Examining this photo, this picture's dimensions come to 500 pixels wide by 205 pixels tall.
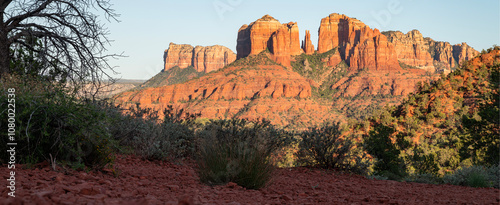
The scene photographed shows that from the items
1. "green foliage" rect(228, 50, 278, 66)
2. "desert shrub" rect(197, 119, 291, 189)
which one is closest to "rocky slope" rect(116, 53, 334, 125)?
"green foliage" rect(228, 50, 278, 66)

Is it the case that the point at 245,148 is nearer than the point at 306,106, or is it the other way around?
the point at 245,148

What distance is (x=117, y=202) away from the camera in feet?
8.79

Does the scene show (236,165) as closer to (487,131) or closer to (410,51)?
(487,131)

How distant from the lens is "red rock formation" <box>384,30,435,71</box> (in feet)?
502

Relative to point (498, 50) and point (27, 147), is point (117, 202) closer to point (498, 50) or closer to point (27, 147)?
point (27, 147)

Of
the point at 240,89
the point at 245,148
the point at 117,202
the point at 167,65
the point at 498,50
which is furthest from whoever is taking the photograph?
the point at 167,65

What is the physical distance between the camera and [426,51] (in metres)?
161

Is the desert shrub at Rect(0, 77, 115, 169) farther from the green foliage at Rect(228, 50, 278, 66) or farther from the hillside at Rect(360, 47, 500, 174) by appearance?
the green foliage at Rect(228, 50, 278, 66)

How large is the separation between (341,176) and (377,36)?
136682mm

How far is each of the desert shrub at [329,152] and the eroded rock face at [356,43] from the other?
12052cm

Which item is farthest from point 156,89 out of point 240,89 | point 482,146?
point 482,146

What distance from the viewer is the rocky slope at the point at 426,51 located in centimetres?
15438

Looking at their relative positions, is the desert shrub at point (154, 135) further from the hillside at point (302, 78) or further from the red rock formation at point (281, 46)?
the red rock formation at point (281, 46)

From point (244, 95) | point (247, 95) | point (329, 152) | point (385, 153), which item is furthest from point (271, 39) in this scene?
point (329, 152)
